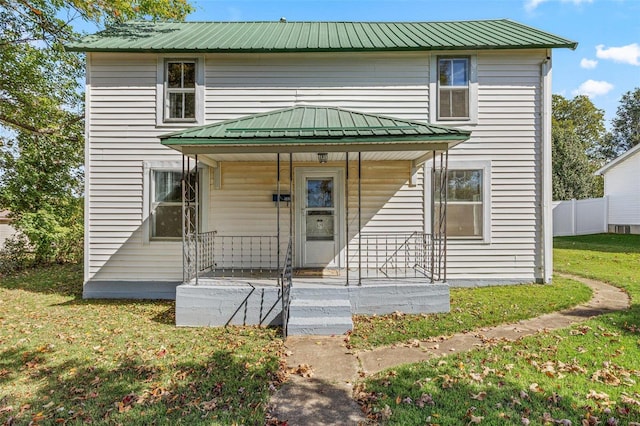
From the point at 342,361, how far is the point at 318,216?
3.99 metres

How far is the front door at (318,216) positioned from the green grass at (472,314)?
212 centimetres

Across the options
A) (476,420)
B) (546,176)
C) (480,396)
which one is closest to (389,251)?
(546,176)

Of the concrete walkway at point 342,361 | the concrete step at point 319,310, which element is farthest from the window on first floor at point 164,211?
the concrete walkway at point 342,361

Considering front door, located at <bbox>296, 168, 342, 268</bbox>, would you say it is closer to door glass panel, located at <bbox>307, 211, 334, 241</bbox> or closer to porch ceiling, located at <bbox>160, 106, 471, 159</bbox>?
door glass panel, located at <bbox>307, 211, 334, 241</bbox>

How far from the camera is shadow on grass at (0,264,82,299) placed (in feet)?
27.5

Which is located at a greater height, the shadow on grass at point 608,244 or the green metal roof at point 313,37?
the green metal roof at point 313,37

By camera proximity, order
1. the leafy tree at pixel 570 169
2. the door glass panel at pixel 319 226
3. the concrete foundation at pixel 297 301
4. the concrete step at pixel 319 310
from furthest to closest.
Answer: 1. the leafy tree at pixel 570 169
2. the door glass panel at pixel 319 226
3. the concrete foundation at pixel 297 301
4. the concrete step at pixel 319 310

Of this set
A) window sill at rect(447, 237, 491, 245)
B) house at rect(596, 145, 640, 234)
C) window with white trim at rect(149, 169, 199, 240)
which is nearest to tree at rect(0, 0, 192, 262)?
window with white trim at rect(149, 169, 199, 240)

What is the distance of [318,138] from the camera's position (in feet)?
18.5

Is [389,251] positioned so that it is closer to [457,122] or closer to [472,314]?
[472,314]

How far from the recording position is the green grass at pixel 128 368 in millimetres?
3227

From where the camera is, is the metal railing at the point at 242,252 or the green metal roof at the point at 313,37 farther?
the metal railing at the point at 242,252

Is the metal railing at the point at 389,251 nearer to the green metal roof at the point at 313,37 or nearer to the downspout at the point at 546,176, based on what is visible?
the downspout at the point at 546,176

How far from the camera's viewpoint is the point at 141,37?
8055 millimetres
